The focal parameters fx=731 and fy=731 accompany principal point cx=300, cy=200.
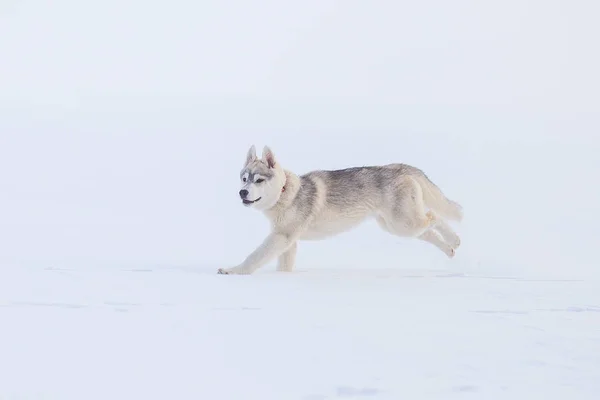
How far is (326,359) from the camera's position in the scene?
392 centimetres

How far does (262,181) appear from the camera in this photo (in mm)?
7980

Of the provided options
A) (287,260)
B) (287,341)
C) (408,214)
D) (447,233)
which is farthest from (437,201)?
(287,341)

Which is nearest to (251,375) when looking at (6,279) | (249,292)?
(249,292)

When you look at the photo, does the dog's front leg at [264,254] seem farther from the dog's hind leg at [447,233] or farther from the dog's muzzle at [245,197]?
the dog's hind leg at [447,233]

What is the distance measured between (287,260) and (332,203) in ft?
2.73

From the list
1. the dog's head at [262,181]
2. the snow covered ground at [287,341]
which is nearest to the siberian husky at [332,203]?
→ the dog's head at [262,181]

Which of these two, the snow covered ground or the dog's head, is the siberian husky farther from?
the snow covered ground

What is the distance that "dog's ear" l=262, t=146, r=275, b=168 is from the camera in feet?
26.3

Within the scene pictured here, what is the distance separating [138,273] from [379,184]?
118 inches

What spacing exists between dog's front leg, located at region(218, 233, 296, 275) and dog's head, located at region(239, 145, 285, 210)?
1.33 feet

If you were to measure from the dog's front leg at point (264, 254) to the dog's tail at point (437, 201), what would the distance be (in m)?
1.96

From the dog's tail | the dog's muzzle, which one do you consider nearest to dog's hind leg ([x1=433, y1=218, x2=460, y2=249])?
the dog's tail

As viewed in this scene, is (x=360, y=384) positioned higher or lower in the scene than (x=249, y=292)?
lower

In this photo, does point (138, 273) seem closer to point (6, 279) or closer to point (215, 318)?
point (6, 279)
